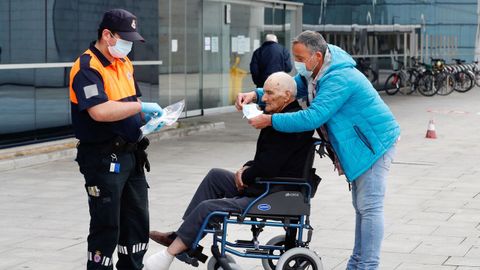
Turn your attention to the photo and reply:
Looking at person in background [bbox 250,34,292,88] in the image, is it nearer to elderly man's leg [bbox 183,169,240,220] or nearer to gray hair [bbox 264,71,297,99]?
elderly man's leg [bbox 183,169,240,220]

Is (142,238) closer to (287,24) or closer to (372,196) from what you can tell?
(372,196)

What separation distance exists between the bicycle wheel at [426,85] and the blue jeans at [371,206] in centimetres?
2258

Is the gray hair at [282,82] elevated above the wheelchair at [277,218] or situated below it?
above

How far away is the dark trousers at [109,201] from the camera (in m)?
5.94

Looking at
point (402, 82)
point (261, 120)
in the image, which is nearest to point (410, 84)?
point (402, 82)

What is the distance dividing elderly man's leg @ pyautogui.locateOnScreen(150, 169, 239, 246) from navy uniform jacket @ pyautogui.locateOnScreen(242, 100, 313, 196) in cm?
21

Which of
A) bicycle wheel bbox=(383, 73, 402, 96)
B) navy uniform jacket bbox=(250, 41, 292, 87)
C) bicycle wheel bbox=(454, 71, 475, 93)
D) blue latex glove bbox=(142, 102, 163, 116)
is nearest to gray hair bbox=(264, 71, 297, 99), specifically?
blue latex glove bbox=(142, 102, 163, 116)

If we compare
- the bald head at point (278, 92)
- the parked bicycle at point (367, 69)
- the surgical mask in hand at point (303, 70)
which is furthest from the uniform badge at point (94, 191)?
the parked bicycle at point (367, 69)

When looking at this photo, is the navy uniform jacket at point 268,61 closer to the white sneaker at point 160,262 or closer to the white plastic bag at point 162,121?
the white sneaker at point 160,262

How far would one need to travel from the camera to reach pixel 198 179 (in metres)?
11.5

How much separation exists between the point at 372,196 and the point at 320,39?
1.00 metres

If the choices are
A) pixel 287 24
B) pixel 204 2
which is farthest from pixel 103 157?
pixel 287 24

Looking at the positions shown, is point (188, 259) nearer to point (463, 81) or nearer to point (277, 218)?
point (277, 218)

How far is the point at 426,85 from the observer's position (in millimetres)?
28688
